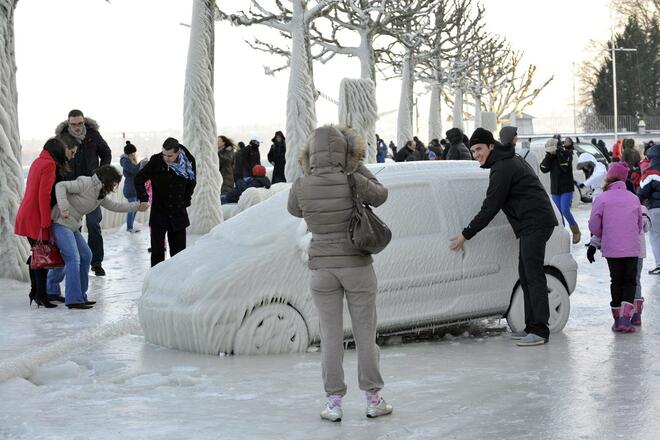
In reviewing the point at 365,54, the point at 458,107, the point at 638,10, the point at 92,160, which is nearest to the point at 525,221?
the point at 92,160

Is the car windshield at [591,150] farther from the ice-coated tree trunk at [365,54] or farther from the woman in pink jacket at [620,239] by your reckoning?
the woman in pink jacket at [620,239]

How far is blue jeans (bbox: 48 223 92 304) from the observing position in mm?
11469

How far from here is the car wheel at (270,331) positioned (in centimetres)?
876

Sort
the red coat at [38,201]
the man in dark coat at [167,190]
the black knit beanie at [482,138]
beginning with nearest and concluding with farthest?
the black knit beanie at [482,138]
the red coat at [38,201]
the man in dark coat at [167,190]

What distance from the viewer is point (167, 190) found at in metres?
12.3

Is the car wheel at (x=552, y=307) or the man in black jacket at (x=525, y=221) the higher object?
the man in black jacket at (x=525, y=221)

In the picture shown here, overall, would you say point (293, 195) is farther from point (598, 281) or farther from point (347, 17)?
point (347, 17)

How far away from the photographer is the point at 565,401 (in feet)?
23.2

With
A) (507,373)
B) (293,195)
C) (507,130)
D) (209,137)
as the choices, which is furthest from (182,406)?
(209,137)

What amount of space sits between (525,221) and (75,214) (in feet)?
15.1

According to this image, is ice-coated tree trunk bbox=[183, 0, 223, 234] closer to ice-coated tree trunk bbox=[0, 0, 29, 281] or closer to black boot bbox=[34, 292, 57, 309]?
ice-coated tree trunk bbox=[0, 0, 29, 281]

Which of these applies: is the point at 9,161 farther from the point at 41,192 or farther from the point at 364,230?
the point at 364,230

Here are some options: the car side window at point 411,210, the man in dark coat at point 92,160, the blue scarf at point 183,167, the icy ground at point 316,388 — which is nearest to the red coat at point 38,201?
the icy ground at point 316,388

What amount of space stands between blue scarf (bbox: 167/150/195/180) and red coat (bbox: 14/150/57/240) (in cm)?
131
